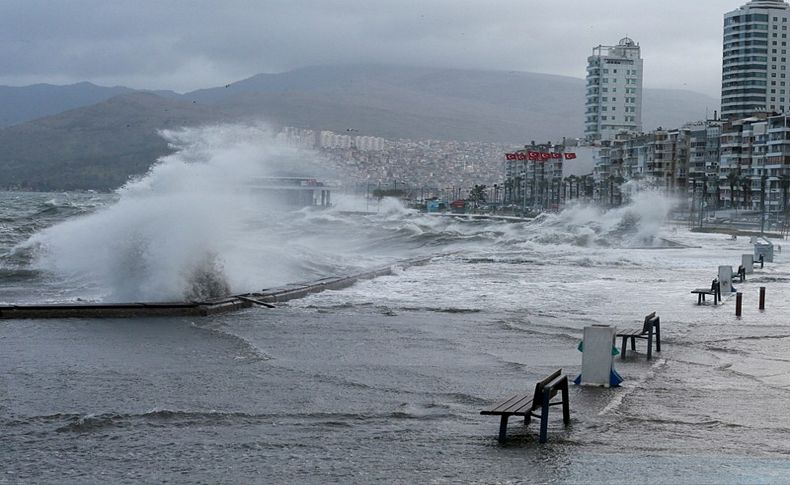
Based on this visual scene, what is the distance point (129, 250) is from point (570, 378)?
16.0 metres

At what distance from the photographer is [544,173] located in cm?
19350

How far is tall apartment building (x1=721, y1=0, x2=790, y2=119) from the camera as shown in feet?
612

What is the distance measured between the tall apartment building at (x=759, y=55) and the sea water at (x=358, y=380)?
166189 millimetres

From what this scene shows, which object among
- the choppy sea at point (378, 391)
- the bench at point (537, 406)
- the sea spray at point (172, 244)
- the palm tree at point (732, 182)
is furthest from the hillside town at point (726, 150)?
the bench at point (537, 406)

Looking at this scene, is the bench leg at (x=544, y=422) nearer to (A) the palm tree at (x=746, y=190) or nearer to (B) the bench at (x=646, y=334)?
(B) the bench at (x=646, y=334)

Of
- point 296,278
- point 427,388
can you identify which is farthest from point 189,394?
point 296,278

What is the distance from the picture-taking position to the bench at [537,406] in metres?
9.93

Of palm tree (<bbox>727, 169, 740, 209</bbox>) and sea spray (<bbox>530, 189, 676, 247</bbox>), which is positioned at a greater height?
palm tree (<bbox>727, 169, 740, 209</bbox>)

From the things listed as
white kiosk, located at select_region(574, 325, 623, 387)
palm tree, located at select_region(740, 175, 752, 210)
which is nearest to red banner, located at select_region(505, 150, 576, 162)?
palm tree, located at select_region(740, 175, 752, 210)

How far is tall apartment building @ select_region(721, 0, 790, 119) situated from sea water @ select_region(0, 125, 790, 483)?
166 metres

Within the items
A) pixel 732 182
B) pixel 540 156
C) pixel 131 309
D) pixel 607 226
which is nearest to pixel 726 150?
pixel 732 182

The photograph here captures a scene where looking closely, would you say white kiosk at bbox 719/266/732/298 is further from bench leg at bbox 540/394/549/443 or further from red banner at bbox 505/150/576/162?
red banner at bbox 505/150/576/162

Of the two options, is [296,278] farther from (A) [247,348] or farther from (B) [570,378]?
(B) [570,378]

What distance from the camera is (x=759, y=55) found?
187m
